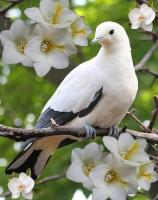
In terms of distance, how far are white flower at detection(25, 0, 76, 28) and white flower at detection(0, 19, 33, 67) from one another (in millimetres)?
73

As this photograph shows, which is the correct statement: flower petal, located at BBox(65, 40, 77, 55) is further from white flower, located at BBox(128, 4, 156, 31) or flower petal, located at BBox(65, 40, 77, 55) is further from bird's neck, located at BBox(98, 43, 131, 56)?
bird's neck, located at BBox(98, 43, 131, 56)

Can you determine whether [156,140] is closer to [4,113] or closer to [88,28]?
[88,28]

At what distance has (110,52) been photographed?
3463 millimetres

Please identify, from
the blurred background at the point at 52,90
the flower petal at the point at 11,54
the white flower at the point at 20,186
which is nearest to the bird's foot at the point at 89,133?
the white flower at the point at 20,186

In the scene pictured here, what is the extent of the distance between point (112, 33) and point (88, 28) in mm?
822

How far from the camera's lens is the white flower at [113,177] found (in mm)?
2588

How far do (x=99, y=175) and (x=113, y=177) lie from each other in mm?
112

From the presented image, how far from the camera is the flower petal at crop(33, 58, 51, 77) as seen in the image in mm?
2425

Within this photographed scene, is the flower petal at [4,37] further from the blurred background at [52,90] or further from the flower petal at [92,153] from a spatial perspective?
the blurred background at [52,90]

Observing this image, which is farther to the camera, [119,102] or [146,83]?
[146,83]

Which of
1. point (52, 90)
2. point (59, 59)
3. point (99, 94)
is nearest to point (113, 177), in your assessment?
point (59, 59)

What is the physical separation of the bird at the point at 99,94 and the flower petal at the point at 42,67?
0.91 meters

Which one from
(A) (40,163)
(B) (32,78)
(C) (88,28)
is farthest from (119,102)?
(B) (32,78)

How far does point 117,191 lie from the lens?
2645mm
